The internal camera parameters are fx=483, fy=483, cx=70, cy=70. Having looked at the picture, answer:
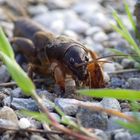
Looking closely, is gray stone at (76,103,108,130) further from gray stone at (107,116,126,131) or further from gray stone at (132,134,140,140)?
gray stone at (132,134,140,140)

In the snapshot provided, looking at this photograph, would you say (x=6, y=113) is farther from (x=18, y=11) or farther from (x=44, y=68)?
(x=18, y=11)

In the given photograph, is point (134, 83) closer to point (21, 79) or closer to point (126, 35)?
point (126, 35)

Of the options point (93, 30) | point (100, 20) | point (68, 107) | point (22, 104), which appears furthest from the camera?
point (100, 20)

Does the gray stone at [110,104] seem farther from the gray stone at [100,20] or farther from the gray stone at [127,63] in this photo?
the gray stone at [100,20]

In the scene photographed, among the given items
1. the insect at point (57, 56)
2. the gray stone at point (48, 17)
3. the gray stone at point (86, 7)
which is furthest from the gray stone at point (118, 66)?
the gray stone at point (86, 7)

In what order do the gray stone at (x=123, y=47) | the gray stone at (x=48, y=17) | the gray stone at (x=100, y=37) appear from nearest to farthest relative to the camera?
the gray stone at (x=123, y=47) → the gray stone at (x=100, y=37) → the gray stone at (x=48, y=17)

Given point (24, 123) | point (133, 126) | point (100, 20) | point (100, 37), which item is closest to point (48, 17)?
point (100, 20)

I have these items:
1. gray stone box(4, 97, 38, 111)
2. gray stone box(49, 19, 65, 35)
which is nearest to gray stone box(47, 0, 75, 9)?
gray stone box(49, 19, 65, 35)
